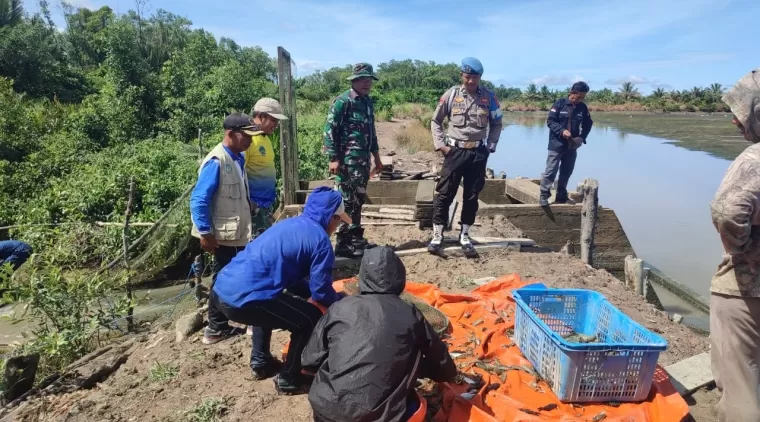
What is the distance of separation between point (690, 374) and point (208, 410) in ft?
11.0

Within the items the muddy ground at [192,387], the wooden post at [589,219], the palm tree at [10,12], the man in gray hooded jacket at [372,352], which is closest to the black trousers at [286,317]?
the muddy ground at [192,387]

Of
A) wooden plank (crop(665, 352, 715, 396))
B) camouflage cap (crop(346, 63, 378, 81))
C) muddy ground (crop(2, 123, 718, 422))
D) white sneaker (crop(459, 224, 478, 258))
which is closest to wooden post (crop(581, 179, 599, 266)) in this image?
muddy ground (crop(2, 123, 718, 422))

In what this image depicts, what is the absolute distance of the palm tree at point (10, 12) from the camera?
27.7m

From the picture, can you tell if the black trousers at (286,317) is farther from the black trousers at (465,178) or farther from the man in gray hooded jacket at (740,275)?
the black trousers at (465,178)

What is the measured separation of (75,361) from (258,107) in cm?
290

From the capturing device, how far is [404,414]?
2.37 m

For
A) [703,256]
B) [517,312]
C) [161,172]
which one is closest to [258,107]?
[517,312]

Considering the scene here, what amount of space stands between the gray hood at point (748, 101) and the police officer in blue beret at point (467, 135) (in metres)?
3.00

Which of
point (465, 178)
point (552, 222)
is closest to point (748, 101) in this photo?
point (465, 178)

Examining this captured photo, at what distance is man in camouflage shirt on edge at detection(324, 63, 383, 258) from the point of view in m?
5.29

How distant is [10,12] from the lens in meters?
28.5

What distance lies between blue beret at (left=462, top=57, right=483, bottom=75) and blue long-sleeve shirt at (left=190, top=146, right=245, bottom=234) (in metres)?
2.90

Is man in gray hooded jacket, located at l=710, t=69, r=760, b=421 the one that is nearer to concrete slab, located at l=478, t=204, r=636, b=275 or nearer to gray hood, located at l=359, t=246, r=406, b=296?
gray hood, located at l=359, t=246, r=406, b=296

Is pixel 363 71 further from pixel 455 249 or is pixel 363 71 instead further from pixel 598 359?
pixel 598 359
